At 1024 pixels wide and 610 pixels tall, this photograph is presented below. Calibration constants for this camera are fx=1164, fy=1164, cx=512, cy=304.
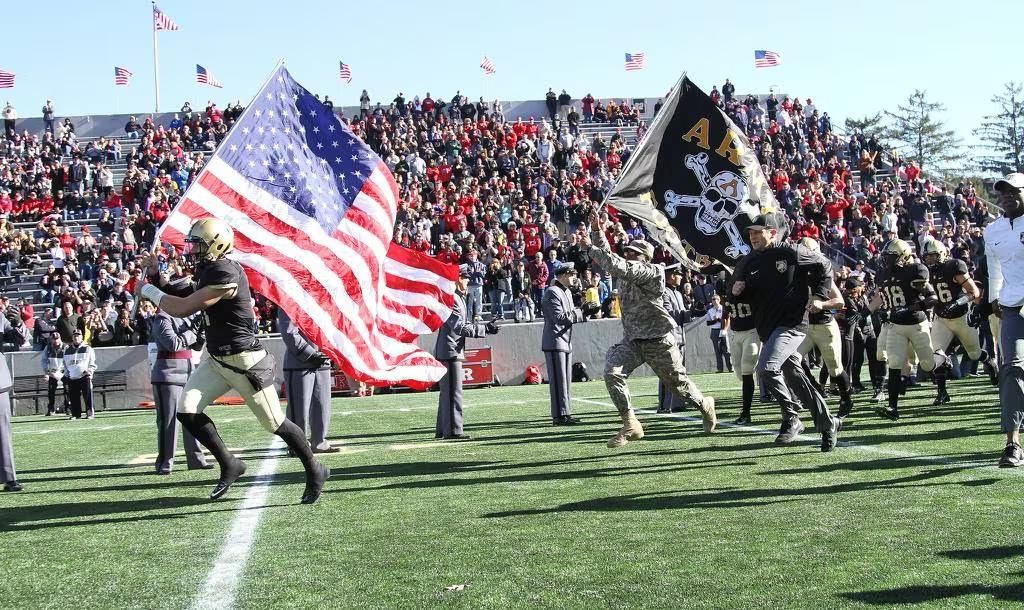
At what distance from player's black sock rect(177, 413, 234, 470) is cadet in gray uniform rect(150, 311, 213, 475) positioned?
238 cm

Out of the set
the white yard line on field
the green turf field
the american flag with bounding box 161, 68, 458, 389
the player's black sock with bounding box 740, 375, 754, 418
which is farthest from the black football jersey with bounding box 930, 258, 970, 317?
the american flag with bounding box 161, 68, 458, 389

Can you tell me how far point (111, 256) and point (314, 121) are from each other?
21.5m

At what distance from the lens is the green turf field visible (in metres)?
4.96

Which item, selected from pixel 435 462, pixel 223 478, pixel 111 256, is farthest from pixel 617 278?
pixel 111 256

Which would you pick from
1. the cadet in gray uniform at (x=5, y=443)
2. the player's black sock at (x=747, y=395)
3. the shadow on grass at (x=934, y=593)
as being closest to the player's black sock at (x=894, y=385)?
the player's black sock at (x=747, y=395)

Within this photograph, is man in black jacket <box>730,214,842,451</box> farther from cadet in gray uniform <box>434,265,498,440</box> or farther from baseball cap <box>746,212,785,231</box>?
cadet in gray uniform <box>434,265,498,440</box>

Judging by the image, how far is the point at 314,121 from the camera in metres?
10.5

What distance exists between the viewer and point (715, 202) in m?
14.5

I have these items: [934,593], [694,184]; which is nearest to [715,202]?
[694,184]

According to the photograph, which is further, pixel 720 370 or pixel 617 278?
pixel 720 370

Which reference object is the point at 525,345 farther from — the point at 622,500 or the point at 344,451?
the point at 622,500

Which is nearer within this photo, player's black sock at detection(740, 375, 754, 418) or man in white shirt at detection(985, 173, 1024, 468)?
man in white shirt at detection(985, 173, 1024, 468)

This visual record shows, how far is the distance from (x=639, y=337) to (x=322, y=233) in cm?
297

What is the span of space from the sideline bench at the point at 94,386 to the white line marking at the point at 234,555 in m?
16.5
